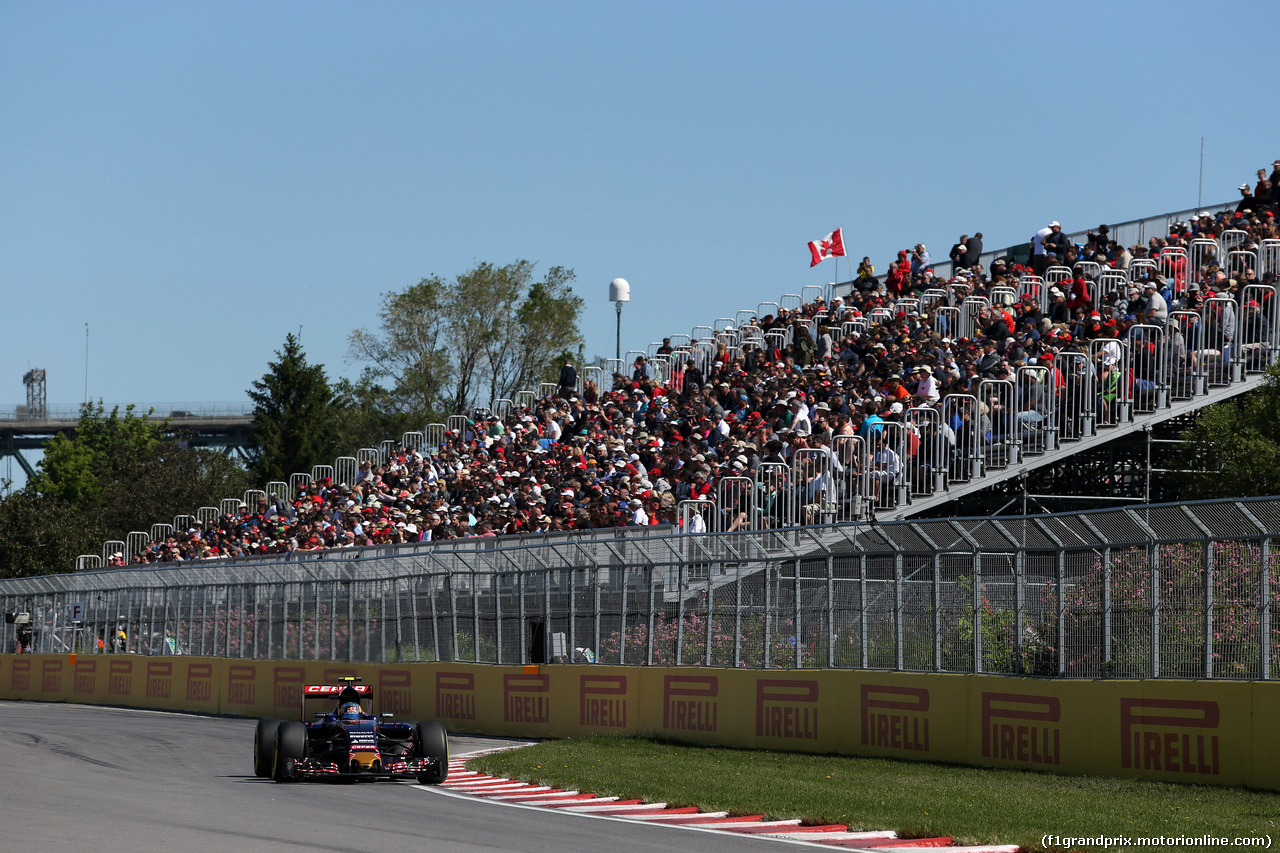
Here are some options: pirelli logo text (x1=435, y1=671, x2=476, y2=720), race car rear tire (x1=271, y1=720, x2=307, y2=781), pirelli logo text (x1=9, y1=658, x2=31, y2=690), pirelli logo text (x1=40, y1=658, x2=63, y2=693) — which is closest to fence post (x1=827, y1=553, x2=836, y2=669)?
race car rear tire (x1=271, y1=720, x2=307, y2=781)

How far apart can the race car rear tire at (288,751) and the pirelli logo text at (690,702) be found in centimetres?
600

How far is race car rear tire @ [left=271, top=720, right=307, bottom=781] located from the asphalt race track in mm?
157

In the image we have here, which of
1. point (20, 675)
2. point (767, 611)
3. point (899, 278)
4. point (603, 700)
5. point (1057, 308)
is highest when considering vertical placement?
point (899, 278)

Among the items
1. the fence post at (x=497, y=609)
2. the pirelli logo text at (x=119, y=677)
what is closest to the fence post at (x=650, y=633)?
the fence post at (x=497, y=609)

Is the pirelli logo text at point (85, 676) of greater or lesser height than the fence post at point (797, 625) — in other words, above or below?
below

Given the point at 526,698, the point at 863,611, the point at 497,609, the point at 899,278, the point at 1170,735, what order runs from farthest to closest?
the point at 899,278, the point at 497,609, the point at 526,698, the point at 863,611, the point at 1170,735

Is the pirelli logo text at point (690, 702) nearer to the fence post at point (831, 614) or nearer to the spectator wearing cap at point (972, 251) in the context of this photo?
the fence post at point (831, 614)

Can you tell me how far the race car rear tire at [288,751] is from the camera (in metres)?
17.1

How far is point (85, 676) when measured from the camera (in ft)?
127

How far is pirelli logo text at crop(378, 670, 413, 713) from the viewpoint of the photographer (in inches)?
1084

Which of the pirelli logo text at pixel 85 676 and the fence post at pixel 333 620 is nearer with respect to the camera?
the fence post at pixel 333 620

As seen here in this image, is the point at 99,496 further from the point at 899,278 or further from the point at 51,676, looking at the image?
the point at 899,278

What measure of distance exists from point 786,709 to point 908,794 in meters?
5.53

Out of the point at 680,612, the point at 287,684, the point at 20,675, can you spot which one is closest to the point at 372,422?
the point at 20,675
